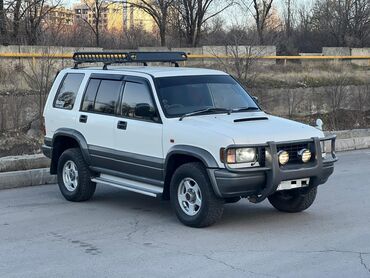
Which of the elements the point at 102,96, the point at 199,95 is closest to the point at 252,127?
the point at 199,95

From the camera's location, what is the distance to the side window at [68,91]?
958 cm

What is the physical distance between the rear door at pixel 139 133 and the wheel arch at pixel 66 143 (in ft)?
2.56

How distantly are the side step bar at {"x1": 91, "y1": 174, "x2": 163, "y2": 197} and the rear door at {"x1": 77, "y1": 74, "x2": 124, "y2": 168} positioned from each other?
20cm

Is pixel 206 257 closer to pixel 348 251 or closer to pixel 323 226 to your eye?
pixel 348 251

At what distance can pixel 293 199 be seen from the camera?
832cm

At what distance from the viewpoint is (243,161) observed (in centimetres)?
717

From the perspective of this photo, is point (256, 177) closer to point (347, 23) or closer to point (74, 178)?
point (74, 178)

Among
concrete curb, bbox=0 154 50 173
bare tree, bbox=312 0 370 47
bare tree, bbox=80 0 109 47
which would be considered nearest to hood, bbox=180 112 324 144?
concrete curb, bbox=0 154 50 173

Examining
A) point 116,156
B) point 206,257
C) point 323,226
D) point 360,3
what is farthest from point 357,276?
point 360,3

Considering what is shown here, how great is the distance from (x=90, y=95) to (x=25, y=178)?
8.11ft

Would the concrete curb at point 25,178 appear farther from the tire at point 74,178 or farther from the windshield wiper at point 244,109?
the windshield wiper at point 244,109

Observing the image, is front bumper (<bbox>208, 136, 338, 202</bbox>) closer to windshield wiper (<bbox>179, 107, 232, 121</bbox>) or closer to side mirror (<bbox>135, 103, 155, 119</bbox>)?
windshield wiper (<bbox>179, 107, 232, 121</bbox>)

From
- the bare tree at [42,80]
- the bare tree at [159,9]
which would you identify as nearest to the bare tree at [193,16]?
the bare tree at [159,9]

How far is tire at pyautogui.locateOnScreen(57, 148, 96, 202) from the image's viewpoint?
9.20m
